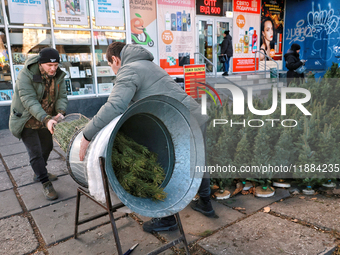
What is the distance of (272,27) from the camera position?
16500mm

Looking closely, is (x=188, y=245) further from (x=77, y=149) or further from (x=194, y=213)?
(x=77, y=149)

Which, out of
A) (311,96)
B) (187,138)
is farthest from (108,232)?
(311,96)

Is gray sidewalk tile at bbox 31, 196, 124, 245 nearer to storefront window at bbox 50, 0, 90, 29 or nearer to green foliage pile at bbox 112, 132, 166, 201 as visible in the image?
green foliage pile at bbox 112, 132, 166, 201

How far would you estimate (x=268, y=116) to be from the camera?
12.7 feet

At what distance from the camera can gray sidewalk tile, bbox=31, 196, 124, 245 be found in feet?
9.30

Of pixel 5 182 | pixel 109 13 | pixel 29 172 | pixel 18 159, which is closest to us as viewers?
pixel 5 182

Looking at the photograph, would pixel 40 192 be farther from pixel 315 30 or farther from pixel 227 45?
pixel 315 30

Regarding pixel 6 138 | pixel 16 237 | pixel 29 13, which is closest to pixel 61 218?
pixel 16 237

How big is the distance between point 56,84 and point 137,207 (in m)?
2.58

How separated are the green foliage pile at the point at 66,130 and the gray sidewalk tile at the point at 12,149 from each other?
11.7ft

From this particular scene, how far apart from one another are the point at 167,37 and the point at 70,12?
473 cm

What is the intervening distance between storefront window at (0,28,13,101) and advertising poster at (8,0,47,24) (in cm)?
55

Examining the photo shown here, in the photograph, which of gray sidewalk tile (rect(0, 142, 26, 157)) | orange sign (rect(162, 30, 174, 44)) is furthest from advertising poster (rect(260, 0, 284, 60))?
gray sidewalk tile (rect(0, 142, 26, 157))

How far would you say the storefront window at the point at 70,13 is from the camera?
8.41 meters
